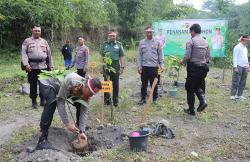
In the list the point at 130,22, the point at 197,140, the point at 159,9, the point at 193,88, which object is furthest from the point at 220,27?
the point at 159,9

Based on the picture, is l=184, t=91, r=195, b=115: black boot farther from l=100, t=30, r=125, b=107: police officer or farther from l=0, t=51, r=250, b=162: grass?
l=100, t=30, r=125, b=107: police officer

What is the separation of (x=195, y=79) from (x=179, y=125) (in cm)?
111

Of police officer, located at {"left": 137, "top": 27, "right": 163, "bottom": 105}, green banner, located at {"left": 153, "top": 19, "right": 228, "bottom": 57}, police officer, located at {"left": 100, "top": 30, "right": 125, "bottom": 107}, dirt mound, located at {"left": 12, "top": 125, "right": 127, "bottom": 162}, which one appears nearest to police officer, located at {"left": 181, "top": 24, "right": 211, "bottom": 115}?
police officer, located at {"left": 137, "top": 27, "right": 163, "bottom": 105}

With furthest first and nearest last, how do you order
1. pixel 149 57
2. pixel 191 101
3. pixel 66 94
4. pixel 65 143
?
pixel 149 57, pixel 191 101, pixel 65 143, pixel 66 94

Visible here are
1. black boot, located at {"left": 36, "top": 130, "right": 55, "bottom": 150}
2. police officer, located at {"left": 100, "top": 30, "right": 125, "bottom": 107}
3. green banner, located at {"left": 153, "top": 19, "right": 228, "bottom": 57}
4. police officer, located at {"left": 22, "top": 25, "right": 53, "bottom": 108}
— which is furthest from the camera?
green banner, located at {"left": 153, "top": 19, "right": 228, "bottom": 57}

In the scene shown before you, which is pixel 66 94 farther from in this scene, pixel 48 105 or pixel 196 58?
pixel 196 58

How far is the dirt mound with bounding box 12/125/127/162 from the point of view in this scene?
5.02 metres

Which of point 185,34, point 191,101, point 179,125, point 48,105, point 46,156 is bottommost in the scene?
point 179,125

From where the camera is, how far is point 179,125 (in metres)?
7.33

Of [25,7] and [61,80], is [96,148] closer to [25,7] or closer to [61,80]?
[61,80]

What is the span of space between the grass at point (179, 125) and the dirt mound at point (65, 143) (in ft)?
0.95

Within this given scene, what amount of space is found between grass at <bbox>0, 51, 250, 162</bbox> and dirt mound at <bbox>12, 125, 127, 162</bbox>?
11.4 inches

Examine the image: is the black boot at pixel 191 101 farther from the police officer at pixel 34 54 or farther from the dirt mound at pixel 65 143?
the police officer at pixel 34 54

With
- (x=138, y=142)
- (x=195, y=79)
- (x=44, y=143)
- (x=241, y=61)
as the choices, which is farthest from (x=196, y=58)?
(x=44, y=143)
